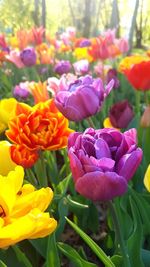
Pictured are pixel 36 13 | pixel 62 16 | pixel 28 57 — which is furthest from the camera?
pixel 62 16

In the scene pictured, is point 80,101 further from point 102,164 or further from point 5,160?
point 102,164

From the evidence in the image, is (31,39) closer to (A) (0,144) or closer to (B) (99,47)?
(B) (99,47)

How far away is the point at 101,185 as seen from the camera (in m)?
0.72

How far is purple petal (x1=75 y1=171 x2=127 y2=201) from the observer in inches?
27.7

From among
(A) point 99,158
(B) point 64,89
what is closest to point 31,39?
(B) point 64,89

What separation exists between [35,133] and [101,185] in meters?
0.37

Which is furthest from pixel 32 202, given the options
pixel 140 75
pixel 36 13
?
→ pixel 36 13

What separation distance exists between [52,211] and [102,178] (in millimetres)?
Result: 503

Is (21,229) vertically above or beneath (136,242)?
above

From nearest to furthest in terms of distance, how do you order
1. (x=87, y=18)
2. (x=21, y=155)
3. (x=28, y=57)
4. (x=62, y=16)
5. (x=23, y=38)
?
(x=21, y=155)
(x=28, y=57)
(x=23, y=38)
(x=87, y=18)
(x=62, y=16)

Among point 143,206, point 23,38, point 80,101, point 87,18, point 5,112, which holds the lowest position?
point 87,18

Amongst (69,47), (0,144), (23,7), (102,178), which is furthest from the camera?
(23,7)

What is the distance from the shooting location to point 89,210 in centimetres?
133

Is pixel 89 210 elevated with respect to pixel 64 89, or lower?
lower
